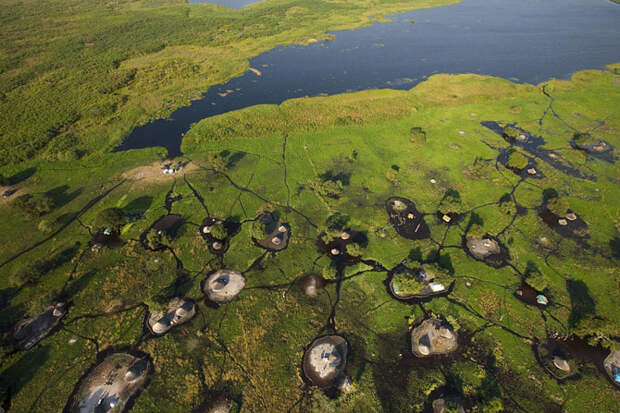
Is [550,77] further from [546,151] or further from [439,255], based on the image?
[439,255]

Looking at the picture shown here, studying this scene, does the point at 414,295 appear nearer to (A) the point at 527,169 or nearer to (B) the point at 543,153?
(A) the point at 527,169

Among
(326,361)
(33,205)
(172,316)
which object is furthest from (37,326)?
(326,361)

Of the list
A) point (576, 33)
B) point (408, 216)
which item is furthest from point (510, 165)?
point (576, 33)

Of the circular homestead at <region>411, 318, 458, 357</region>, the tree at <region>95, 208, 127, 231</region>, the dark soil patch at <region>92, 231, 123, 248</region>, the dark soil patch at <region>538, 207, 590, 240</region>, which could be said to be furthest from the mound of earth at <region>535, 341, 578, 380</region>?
the tree at <region>95, 208, 127, 231</region>

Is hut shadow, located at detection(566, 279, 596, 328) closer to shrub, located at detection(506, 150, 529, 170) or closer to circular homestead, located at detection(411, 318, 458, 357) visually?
circular homestead, located at detection(411, 318, 458, 357)

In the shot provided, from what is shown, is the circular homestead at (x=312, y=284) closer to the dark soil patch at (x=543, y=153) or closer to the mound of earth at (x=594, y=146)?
the dark soil patch at (x=543, y=153)

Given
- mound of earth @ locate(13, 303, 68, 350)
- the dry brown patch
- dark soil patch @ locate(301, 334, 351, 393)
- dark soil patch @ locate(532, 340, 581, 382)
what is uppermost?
the dry brown patch

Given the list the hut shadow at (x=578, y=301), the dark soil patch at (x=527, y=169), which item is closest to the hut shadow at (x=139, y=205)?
the hut shadow at (x=578, y=301)
